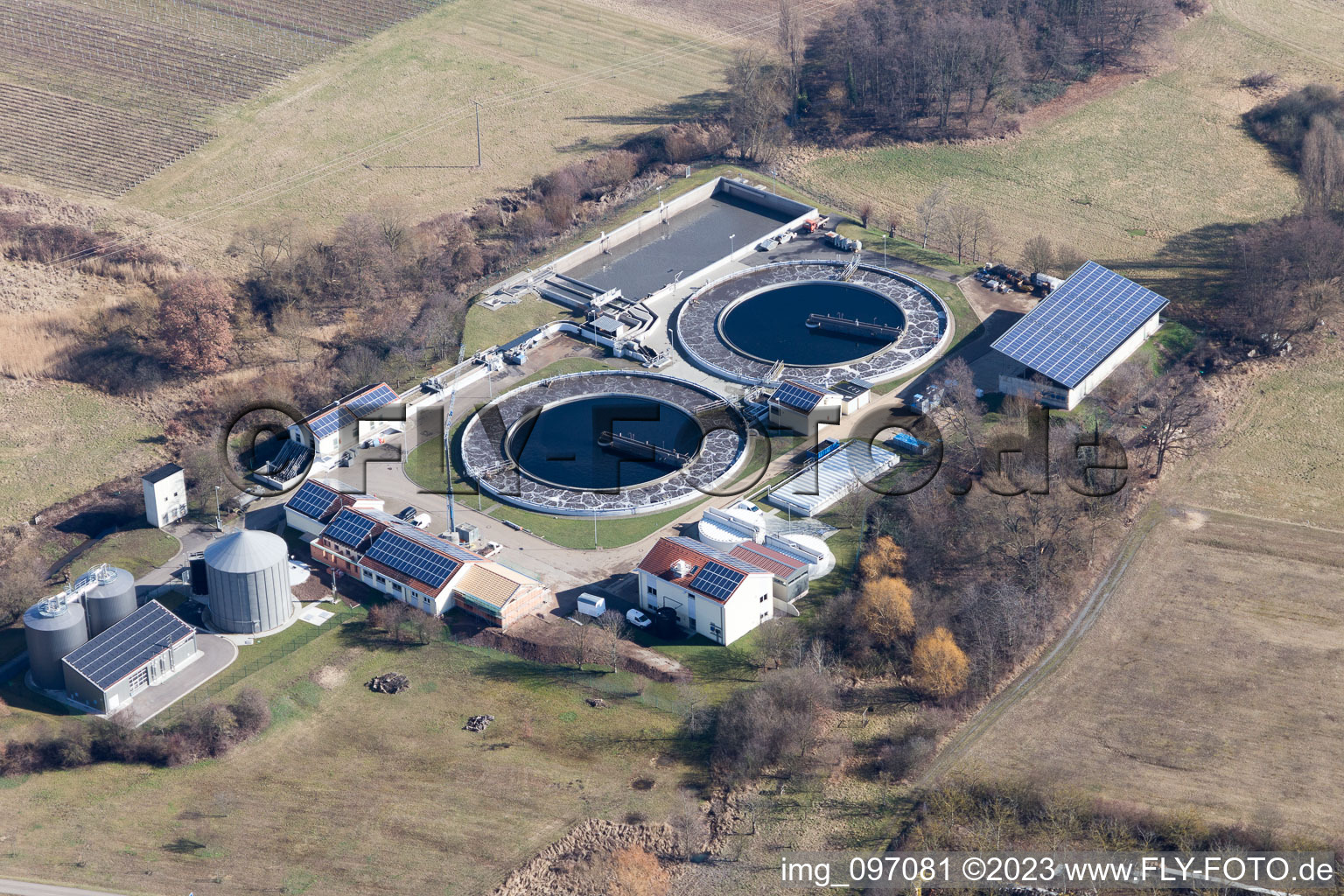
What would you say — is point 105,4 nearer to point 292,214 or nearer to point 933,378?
point 292,214

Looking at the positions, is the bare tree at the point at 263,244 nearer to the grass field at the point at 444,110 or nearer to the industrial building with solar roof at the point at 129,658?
the grass field at the point at 444,110

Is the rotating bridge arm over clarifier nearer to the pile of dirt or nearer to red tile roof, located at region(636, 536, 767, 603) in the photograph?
red tile roof, located at region(636, 536, 767, 603)

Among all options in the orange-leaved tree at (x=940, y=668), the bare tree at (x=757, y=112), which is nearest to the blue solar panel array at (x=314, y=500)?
the orange-leaved tree at (x=940, y=668)

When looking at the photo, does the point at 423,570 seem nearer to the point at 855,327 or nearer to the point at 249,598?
the point at 249,598

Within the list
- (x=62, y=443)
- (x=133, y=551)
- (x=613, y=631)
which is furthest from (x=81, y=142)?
(x=613, y=631)

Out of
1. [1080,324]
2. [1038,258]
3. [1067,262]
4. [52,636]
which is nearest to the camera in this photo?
[52,636]

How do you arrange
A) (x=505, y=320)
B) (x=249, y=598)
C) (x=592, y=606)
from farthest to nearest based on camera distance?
1. (x=505, y=320)
2. (x=592, y=606)
3. (x=249, y=598)

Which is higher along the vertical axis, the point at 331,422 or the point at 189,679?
the point at 331,422

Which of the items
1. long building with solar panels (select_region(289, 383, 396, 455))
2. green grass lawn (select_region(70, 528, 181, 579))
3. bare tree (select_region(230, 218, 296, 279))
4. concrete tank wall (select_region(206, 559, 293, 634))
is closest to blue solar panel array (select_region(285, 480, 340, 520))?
long building with solar panels (select_region(289, 383, 396, 455))
